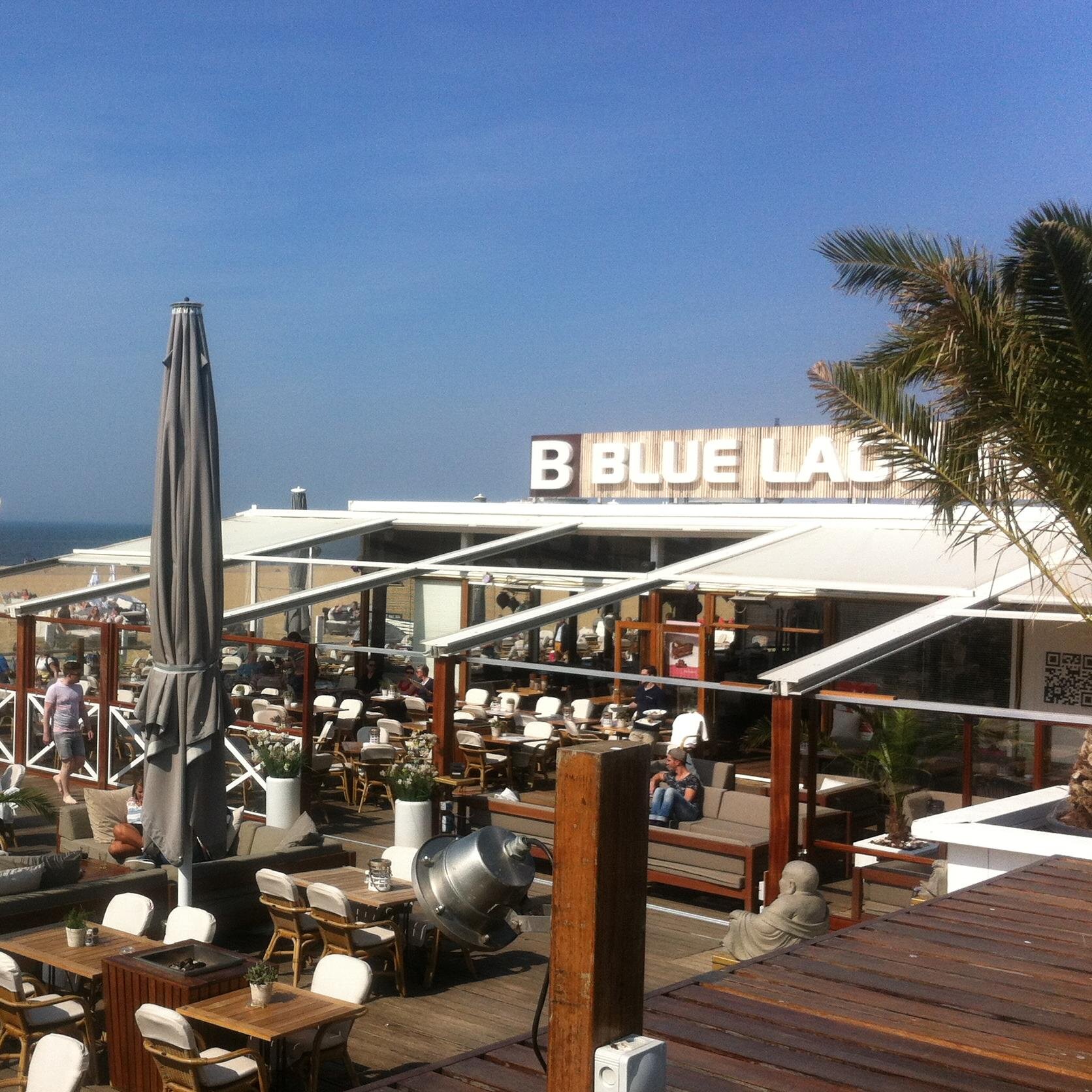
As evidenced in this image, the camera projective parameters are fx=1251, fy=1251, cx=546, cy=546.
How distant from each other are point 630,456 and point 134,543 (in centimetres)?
809

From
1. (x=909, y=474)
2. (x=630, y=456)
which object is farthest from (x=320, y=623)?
(x=909, y=474)

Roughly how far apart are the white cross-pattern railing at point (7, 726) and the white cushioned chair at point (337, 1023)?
10.1 metres

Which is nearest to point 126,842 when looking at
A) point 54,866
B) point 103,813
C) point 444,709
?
point 103,813

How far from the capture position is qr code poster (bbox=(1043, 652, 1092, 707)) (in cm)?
1302

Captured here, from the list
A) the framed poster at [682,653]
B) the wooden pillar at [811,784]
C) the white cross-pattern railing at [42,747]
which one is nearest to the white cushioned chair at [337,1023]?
the wooden pillar at [811,784]

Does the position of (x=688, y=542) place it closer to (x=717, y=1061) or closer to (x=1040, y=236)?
(x=1040, y=236)

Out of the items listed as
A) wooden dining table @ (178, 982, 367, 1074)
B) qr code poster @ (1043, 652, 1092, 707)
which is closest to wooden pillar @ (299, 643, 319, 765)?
wooden dining table @ (178, 982, 367, 1074)

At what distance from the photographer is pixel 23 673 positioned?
50.4 ft

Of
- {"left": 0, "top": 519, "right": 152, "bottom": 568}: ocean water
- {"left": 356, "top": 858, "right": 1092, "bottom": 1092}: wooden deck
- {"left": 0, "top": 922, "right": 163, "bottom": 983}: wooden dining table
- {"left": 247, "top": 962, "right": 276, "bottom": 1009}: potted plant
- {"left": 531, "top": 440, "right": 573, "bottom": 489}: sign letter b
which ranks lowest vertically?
{"left": 0, "top": 519, "right": 152, "bottom": 568}: ocean water

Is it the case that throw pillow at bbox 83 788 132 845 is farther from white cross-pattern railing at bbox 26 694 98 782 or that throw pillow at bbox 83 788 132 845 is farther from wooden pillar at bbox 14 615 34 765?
wooden pillar at bbox 14 615 34 765

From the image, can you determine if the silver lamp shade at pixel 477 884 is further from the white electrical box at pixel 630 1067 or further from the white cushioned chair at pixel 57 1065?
the white cushioned chair at pixel 57 1065

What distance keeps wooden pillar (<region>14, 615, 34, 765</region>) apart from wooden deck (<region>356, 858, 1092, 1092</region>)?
41.2 feet

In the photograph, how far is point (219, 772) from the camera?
8727mm

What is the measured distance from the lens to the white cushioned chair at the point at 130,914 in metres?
7.82
